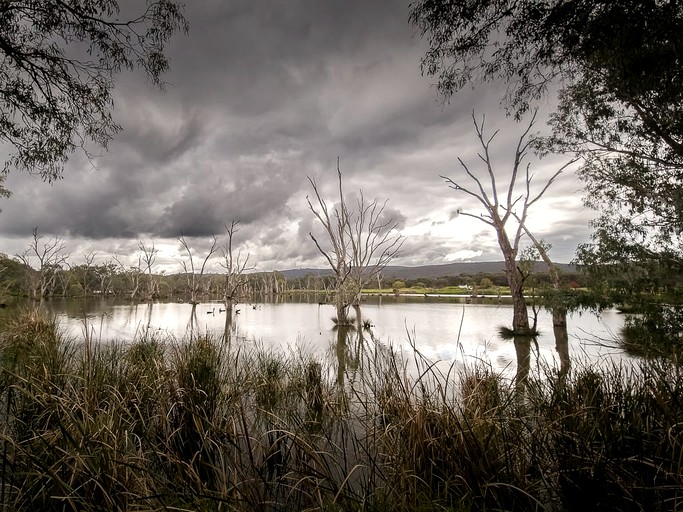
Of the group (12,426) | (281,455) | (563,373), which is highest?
(563,373)

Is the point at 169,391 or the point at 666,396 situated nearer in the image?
the point at 666,396

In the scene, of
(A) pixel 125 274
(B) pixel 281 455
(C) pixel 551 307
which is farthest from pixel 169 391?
(A) pixel 125 274

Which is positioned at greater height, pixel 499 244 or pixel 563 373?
pixel 499 244

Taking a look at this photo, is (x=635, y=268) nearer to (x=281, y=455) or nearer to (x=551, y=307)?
(x=551, y=307)

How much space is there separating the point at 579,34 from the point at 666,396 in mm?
3653

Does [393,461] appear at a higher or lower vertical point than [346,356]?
higher

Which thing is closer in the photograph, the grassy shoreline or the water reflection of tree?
the grassy shoreline

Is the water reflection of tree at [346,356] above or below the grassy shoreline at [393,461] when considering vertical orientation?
below

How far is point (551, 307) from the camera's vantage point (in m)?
10.6

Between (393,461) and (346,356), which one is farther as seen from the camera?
(346,356)

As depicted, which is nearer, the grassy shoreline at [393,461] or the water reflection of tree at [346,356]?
the grassy shoreline at [393,461]

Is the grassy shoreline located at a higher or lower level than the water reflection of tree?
higher

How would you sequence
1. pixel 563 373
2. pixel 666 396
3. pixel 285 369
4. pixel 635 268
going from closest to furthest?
1. pixel 666 396
2. pixel 563 373
3. pixel 285 369
4. pixel 635 268

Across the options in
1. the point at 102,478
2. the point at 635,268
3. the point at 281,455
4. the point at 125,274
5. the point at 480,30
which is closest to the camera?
the point at 102,478
